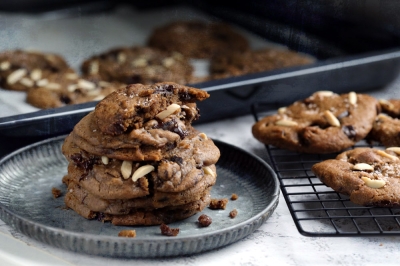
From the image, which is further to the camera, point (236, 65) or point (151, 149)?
point (236, 65)

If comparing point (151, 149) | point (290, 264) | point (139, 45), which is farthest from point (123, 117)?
point (139, 45)

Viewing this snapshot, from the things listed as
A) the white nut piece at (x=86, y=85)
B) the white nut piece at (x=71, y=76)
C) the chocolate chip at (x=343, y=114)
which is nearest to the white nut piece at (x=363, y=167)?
the chocolate chip at (x=343, y=114)

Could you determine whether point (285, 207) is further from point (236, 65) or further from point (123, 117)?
point (236, 65)

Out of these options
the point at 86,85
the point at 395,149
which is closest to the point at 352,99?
the point at 395,149

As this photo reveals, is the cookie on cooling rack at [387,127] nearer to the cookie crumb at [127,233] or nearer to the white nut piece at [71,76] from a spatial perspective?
the cookie crumb at [127,233]

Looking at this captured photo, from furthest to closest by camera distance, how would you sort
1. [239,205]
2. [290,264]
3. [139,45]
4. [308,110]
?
1. [139,45]
2. [308,110]
3. [239,205]
4. [290,264]

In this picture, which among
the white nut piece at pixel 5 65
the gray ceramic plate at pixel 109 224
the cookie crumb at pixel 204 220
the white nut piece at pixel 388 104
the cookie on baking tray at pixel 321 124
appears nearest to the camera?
the gray ceramic plate at pixel 109 224
